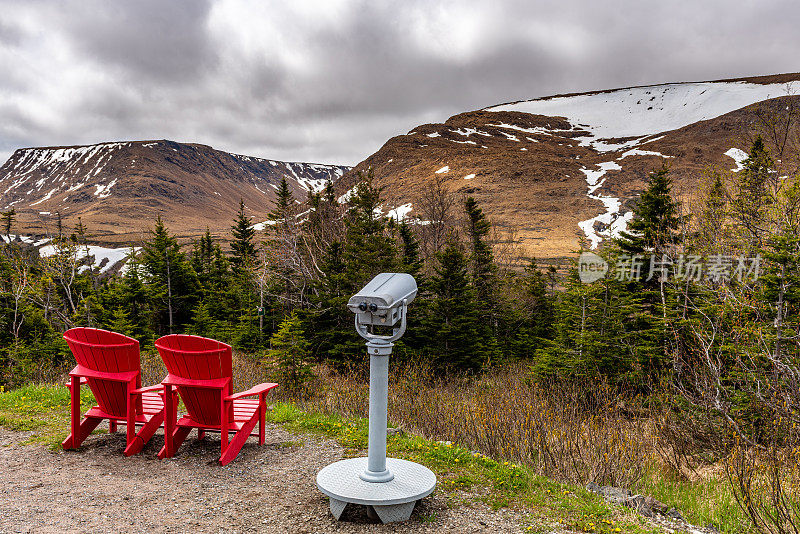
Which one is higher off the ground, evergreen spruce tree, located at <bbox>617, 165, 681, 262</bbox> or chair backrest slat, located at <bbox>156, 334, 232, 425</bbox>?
evergreen spruce tree, located at <bbox>617, 165, 681, 262</bbox>

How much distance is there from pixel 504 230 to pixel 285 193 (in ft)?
155


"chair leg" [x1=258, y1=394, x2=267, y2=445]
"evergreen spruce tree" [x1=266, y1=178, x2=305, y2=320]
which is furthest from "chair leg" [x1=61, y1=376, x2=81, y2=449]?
"evergreen spruce tree" [x1=266, y1=178, x2=305, y2=320]

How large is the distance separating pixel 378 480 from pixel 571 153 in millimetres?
119157

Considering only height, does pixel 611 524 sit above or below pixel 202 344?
below

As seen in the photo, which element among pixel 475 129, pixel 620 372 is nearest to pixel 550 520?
pixel 620 372

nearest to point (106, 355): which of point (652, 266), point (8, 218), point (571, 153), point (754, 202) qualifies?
point (754, 202)

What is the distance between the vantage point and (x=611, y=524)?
11.8ft

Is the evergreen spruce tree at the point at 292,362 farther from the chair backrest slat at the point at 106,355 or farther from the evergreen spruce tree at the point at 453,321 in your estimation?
the evergreen spruce tree at the point at 453,321

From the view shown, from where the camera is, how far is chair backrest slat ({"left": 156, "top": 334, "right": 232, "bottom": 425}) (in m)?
4.75

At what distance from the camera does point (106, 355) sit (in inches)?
196

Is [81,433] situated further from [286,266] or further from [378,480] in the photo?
[286,266]

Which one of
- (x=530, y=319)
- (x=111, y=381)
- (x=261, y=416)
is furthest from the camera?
(x=530, y=319)

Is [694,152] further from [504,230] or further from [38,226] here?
[38,226]

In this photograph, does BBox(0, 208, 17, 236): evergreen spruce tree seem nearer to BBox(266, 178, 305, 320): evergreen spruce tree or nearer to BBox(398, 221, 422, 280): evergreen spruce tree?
BBox(266, 178, 305, 320): evergreen spruce tree
